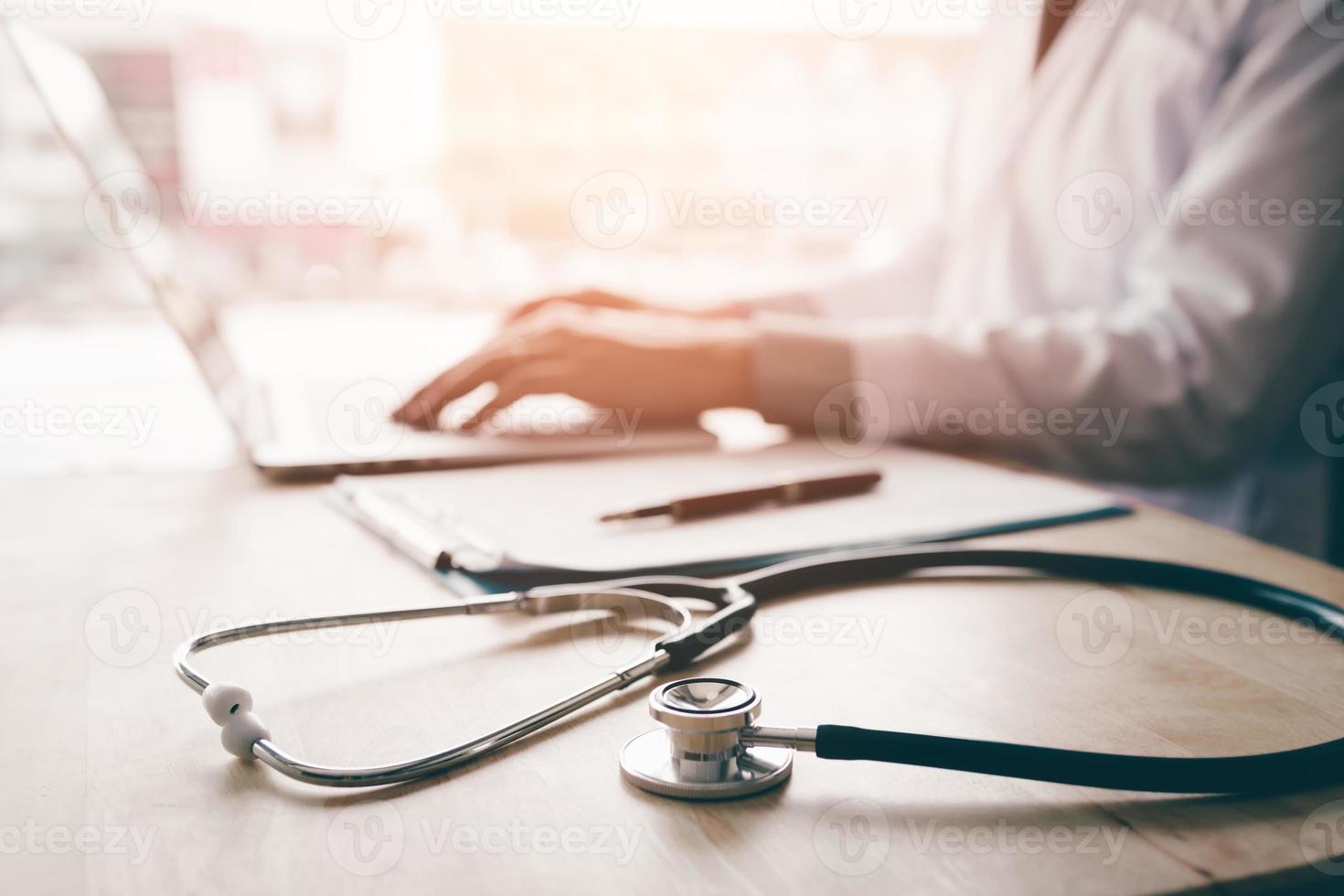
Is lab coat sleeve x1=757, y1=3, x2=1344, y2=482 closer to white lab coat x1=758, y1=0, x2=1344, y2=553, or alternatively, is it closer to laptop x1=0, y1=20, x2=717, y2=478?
white lab coat x1=758, y1=0, x2=1344, y2=553

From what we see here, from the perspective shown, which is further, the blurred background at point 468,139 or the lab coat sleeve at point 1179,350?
the blurred background at point 468,139

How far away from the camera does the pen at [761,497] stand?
61 centimetres

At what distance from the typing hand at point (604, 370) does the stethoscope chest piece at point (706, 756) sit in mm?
609

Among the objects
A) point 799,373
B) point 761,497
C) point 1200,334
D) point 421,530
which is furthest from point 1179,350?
point 421,530

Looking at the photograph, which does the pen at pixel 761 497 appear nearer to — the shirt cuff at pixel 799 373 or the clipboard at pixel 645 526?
the clipboard at pixel 645 526

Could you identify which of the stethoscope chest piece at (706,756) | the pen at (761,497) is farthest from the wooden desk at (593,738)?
the pen at (761,497)

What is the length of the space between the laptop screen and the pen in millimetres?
478

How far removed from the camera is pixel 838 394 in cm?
92

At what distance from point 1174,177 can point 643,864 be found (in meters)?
1.10

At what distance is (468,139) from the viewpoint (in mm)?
6469

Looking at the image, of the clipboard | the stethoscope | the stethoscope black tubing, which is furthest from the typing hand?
the stethoscope black tubing

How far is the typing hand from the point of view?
91 cm

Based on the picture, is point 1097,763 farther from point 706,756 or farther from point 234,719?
point 234,719

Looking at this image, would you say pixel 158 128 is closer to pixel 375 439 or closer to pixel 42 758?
pixel 375 439
